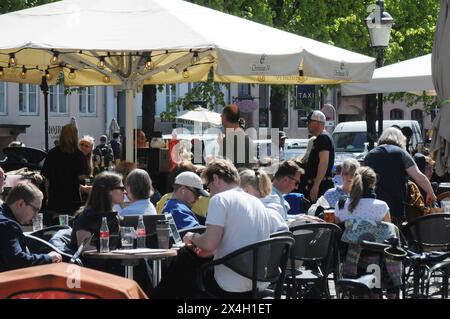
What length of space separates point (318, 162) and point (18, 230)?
6.58m

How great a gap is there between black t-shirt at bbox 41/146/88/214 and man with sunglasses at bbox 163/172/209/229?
401 cm

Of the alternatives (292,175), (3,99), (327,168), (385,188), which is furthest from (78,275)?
(3,99)

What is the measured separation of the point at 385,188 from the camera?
11992mm

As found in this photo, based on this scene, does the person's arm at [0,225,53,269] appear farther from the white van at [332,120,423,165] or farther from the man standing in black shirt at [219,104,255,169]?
the white van at [332,120,423,165]

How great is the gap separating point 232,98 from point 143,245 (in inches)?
1835

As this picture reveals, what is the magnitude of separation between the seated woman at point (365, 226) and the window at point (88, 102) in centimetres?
3644

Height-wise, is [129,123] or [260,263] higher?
[129,123]

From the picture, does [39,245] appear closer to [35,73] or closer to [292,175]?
[292,175]

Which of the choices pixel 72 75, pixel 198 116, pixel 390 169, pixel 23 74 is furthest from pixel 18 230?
pixel 198 116

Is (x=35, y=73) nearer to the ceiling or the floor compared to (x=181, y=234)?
nearer to the ceiling

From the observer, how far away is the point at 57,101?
4434 centimetres

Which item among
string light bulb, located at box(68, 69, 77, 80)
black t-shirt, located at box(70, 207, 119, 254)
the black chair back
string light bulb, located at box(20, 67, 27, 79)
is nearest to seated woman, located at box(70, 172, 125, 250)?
black t-shirt, located at box(70, 207, 119, 254)

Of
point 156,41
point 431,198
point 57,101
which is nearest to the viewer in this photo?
point 156,41

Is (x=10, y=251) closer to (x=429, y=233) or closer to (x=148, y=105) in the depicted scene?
(x=429, y=233)
